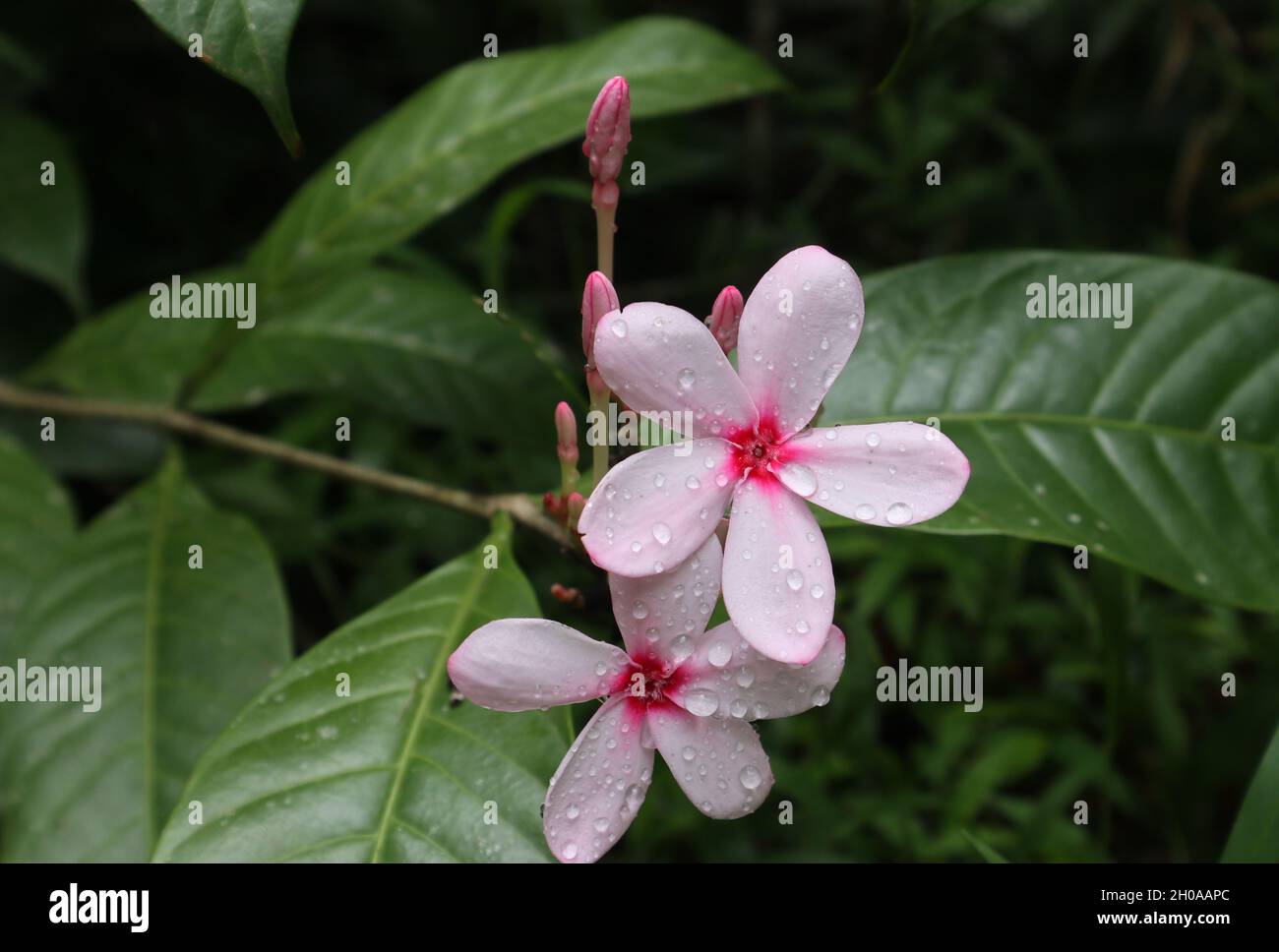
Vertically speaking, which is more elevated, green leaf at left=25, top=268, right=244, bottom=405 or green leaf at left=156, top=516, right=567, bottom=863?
green leaf at left=25, top=268, right=244, bottom=405

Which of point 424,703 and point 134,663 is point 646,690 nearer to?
point 424,703

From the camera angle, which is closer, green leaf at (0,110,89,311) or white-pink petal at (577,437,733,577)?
white-pink petal at (577,437,733,577)

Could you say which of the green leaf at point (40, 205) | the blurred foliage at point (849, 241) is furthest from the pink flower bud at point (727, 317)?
the green leaf at point (40, 205)

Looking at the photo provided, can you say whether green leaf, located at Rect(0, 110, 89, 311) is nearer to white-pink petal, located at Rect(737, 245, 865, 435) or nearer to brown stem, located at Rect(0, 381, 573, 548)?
brown stem, located at Rect(0, 381, 573, 548)

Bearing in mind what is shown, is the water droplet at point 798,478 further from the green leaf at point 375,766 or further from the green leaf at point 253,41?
the green leaf at point 253,41

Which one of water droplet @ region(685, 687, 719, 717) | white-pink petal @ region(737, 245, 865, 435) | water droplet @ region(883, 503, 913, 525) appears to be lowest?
water droplet @ region(685, 687, 719, 717)

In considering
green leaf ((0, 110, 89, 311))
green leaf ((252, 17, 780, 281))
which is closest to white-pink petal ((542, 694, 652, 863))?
green leaf ((252, 17, 780, 281))

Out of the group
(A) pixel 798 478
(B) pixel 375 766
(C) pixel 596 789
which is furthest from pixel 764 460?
(B) pixel 375 766

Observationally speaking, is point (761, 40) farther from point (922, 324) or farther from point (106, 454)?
point (106, 454)
